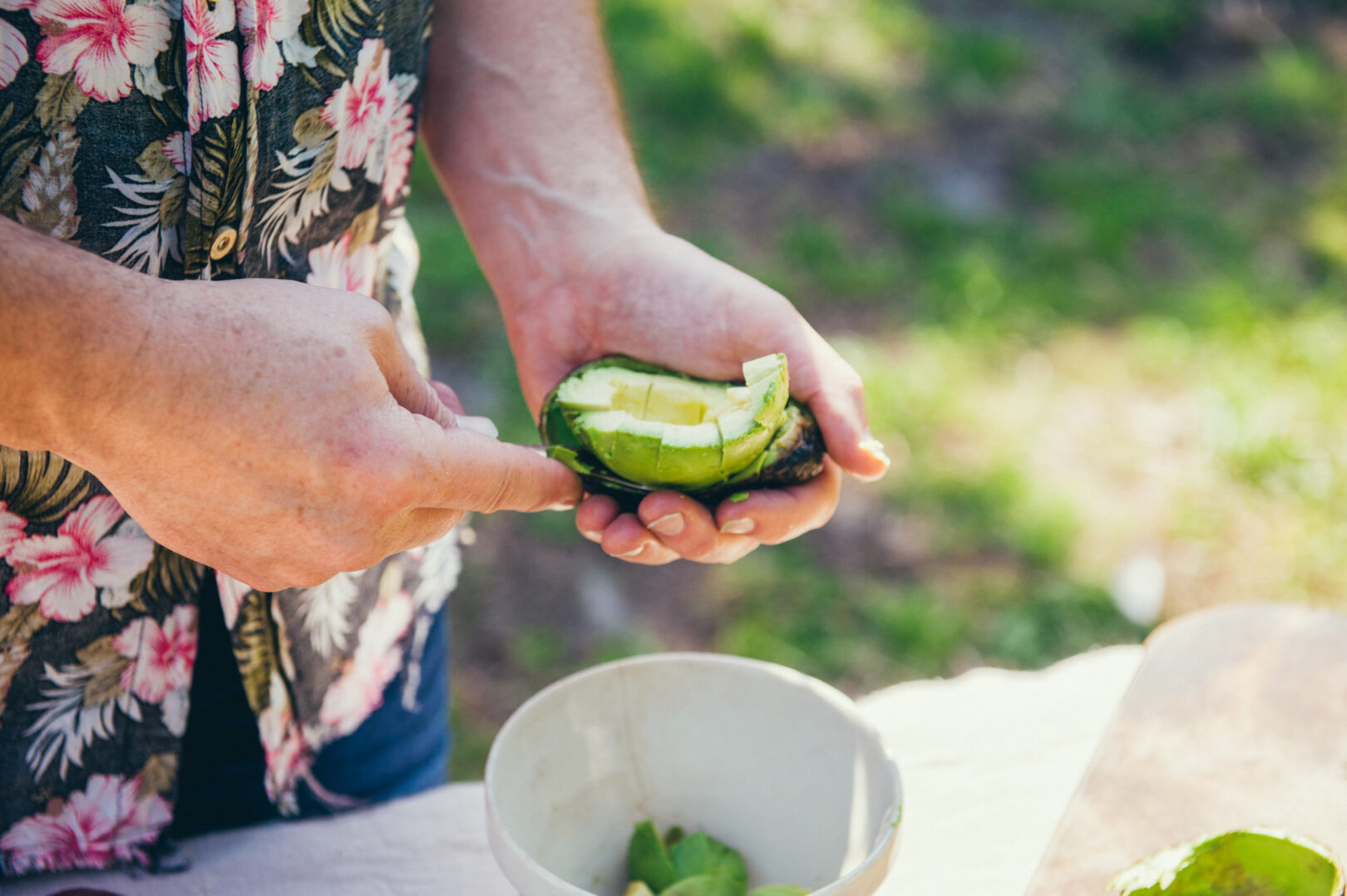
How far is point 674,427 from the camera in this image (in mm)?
1326

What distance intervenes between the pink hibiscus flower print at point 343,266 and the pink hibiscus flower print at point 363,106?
9cm

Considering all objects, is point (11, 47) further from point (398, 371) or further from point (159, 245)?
point (398, 371)

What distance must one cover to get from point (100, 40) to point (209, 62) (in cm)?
9

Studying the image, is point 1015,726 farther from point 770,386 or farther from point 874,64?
point 874,64

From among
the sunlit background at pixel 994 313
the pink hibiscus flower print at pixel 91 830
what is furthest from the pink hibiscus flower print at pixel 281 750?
the sunlit background at pixel 994 313

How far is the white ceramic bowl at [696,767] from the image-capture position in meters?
1.12

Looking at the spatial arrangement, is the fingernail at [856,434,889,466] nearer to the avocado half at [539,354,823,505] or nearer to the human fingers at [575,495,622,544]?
the avocado half at [539,354,823,505]

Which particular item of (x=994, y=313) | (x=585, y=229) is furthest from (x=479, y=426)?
(x=994, y=313)

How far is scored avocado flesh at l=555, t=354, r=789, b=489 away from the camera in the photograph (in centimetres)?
129

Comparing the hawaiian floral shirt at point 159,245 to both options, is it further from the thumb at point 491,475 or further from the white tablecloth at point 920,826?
the thumb at point 491,475

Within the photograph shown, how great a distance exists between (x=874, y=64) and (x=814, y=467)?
3903 mm

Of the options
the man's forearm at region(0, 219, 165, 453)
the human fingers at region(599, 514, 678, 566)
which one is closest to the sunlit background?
the human fingers at region(599, 514, 678, 566)

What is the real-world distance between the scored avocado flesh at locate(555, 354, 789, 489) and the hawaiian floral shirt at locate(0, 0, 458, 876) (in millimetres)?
310

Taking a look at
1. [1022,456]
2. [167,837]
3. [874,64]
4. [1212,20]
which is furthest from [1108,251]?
[167,837]
